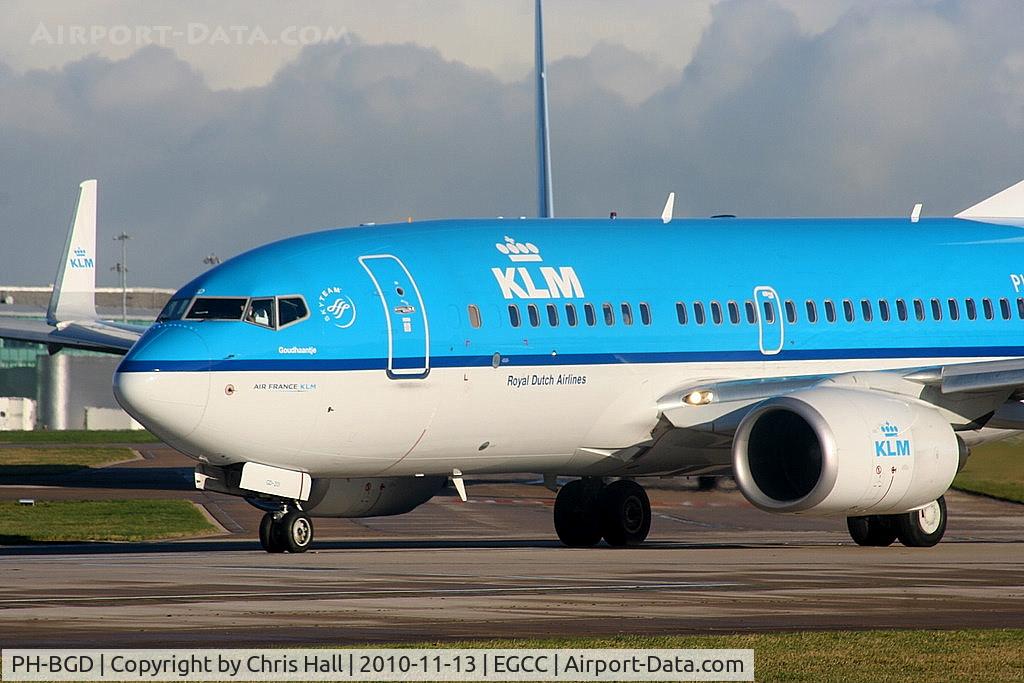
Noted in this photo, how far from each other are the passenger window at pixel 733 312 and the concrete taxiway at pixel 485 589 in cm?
329

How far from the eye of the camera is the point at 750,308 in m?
29.0

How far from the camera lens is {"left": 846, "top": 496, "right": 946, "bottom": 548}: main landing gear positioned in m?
29.2

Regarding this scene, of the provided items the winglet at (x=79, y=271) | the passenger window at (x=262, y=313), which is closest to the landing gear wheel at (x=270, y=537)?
the passenger window at (x=262, y=313)

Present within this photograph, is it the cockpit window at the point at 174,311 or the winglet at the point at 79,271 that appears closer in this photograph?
the cockpit window at the point at 174,311

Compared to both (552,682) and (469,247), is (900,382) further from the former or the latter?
(552,682)

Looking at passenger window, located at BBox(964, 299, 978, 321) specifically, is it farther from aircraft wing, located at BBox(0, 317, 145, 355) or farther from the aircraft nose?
aircraft wing, located at BBox(0, 317, 145, 355)

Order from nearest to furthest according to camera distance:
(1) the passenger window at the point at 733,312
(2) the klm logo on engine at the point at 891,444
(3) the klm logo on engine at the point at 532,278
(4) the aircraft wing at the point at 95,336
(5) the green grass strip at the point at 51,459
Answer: (2) the klm logo on engine at the point at 891,444, (3) the klm logo on engine at the point at 532,278, (1) the passenger window at the point at 733,312, (4) the aircraft wing at the point at 95,336, (5) the green grass strip at the point at 51,459

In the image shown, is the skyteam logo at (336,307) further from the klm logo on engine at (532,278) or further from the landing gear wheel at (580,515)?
the landing gear wheel at (580,515)

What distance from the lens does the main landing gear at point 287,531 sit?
26.4m

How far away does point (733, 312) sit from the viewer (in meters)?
28.8

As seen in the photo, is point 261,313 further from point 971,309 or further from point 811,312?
point 971,309

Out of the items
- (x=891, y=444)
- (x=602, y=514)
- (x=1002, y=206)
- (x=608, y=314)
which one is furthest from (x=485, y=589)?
(x=1002, y=206)

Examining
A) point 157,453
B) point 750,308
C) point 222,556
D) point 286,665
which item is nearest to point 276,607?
point 286,665

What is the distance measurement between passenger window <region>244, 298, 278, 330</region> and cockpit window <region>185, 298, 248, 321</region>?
102mm
